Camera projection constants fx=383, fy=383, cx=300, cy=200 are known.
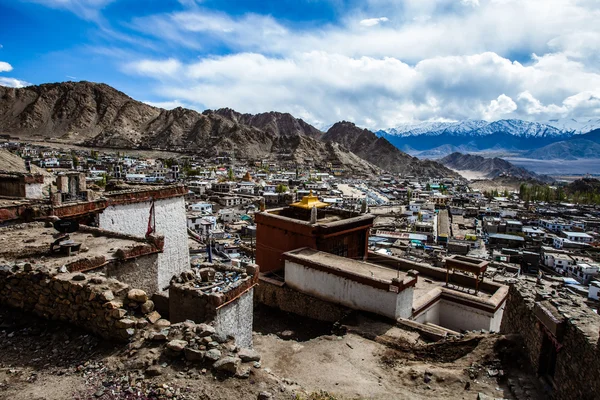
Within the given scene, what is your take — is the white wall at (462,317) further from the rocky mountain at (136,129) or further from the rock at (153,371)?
the rocky mountain at (136,129)

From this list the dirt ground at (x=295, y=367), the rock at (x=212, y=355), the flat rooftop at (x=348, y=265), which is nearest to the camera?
the dirt ground at (x=295, y=367)

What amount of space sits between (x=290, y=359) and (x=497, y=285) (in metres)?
7.97

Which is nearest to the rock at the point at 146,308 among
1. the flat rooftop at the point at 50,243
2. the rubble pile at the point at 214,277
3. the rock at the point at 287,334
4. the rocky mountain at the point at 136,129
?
the rubble pile at the point at 214,277

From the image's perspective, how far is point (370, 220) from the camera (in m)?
15.3

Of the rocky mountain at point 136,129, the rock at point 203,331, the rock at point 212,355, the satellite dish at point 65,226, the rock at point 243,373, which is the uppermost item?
the rocky mountain at point 136,129

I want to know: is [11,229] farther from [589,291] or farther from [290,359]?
[589,291]

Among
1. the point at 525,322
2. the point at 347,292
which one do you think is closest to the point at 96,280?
the point at 347,292

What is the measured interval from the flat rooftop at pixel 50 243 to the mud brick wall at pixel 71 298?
63 cm

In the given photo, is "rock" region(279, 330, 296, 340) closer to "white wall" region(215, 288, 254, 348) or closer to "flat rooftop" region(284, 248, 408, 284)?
"flat rooftop" region(284, 248, 408, 284)

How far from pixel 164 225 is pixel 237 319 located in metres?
6.81

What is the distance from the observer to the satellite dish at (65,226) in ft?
29.1

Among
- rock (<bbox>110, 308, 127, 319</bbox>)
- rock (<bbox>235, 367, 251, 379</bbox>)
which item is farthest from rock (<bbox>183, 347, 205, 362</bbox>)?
rock (<bbox>110, 308, 127, 319</bbox>)

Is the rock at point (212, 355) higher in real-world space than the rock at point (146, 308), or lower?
lower

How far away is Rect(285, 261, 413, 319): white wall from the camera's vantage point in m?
10.4
